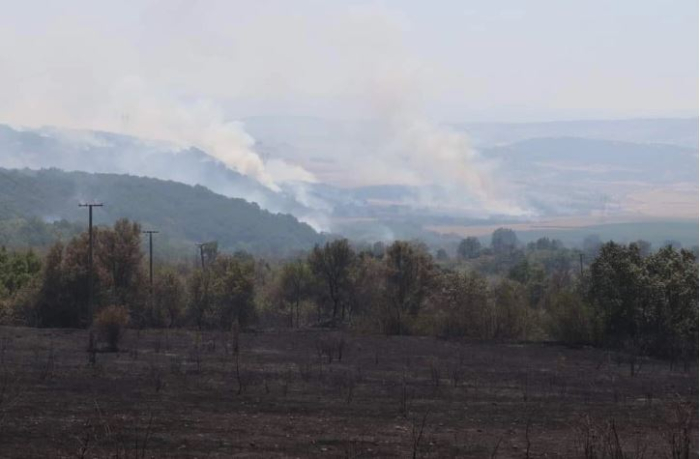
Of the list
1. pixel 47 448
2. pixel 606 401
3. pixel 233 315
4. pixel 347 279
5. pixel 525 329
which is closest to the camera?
pixel 47 448

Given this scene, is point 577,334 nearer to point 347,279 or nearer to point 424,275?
point 424,275

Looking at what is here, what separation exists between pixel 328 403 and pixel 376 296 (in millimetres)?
50489

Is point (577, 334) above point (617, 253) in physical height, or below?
below

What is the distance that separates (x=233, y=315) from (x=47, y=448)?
54.9m

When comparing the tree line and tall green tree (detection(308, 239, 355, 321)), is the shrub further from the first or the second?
tall green tree (detection(308, 239, 355, 321))

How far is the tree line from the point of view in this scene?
195 feet

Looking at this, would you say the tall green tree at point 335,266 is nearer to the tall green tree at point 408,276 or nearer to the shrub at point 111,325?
the tall green tree at point 408,276

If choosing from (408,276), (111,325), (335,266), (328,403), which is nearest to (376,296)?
(408,276)

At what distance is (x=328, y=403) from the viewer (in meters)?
30.3

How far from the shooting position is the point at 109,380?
34750mm

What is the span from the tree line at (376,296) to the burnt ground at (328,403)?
21.3ft

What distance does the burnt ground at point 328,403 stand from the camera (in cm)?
2180

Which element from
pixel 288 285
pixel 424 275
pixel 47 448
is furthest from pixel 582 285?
pixel 47 448

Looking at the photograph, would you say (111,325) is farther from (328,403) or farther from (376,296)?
(376,296)
